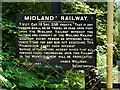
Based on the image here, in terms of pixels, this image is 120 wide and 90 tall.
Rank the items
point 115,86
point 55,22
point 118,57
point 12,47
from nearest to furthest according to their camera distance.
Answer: point 55,22, point 115,86, point 12,47, point 118,57

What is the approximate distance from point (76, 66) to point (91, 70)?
27 centimetres

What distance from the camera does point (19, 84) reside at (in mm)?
3111

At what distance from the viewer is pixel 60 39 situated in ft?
9.12

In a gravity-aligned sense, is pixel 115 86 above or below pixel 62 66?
below

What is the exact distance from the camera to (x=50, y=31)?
278 cm

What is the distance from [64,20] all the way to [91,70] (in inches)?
38.3

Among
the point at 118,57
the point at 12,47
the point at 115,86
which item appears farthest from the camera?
the point at 118,57

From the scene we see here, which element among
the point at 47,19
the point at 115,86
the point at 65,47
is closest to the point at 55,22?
the point at 47,19

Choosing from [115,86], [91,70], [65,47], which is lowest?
[115,86]

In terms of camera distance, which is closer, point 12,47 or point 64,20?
point 64,20

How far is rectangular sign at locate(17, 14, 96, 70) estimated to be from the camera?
278cm

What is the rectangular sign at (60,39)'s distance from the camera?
9.12 ft

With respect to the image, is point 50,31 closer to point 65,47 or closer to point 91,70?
point 65,47

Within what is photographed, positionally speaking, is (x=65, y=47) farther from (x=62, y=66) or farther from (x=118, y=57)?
(x=118, y=57)
